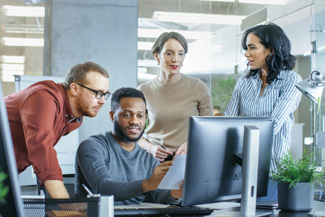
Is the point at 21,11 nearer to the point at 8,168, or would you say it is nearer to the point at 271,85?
the point at 271,85

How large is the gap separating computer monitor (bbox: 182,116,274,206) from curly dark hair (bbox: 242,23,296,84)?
62cm

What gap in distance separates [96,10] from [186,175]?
3137 millimetres

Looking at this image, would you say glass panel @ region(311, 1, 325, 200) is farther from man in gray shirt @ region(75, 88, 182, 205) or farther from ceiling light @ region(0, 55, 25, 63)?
ceiling light @ region(0, 55, 25, 63)

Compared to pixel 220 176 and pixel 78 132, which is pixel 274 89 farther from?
pixel 78 132

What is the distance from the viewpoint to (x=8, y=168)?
0.68m

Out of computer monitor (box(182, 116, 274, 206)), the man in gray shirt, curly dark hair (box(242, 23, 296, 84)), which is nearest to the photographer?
computer monitor (box(182, 116, 274, 206))

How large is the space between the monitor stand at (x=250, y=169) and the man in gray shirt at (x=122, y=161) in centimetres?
42

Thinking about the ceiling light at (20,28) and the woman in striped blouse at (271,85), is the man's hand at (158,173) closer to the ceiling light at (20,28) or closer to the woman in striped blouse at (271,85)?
the woman in striped blouse at (271,85)

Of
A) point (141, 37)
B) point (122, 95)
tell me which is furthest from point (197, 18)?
point (122, 95)

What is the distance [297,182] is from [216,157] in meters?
0.41

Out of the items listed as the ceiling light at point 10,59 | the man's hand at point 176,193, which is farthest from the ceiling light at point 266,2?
the man's hand at point 176,193

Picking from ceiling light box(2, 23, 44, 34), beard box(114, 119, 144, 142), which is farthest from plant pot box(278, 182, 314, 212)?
ceiling light box(2, 23, 44, 34)

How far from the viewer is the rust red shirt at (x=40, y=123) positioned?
185 cm

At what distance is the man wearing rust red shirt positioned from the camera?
1.84 m
